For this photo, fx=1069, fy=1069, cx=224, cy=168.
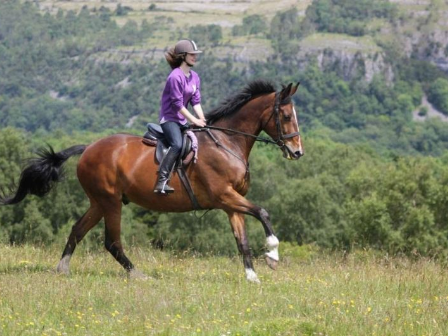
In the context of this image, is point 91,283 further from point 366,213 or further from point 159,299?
point 366,213

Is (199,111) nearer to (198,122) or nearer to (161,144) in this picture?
(198,122)

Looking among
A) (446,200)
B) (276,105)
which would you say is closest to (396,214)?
(446,200)

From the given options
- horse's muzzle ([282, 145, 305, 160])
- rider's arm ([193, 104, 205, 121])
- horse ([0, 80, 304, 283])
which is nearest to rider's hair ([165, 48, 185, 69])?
rider's arm ([193, 104, 205, 121])

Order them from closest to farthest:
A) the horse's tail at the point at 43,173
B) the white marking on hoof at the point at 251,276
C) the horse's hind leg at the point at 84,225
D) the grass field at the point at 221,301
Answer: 1. the grass field at the point at 221,301
2. the white marking on hoof at the point at 251,276
3. the horse's hind leg at the point at 84,225
4. the horse's tail at the point at 43,173

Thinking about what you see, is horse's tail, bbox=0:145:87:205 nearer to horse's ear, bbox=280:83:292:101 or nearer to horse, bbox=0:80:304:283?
horse, bbox=0:80:304:283

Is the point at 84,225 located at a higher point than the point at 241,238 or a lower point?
lower

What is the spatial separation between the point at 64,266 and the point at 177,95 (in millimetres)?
3005

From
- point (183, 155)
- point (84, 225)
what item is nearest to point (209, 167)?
point (183, 155)

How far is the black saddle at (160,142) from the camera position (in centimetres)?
1507

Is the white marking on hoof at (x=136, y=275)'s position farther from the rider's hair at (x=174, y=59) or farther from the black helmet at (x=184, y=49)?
the black helmet at (x=184, y=49)

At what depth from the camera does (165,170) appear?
49.1 ft

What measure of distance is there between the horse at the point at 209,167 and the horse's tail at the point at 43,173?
829 millimetres

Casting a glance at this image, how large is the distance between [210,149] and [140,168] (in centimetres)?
106

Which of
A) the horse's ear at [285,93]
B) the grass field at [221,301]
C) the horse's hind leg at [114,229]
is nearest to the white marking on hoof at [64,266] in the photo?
the grass field at [221,301]
